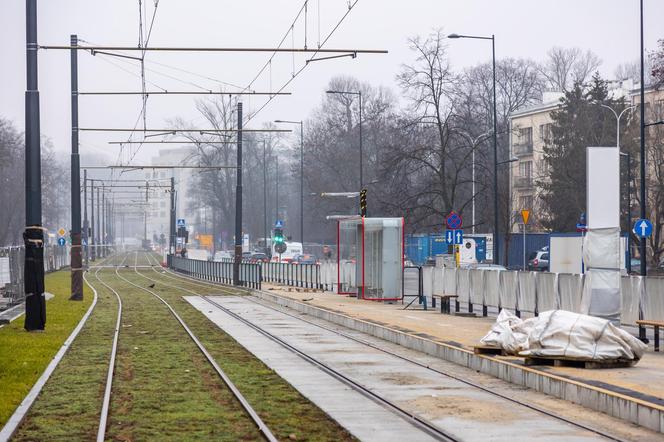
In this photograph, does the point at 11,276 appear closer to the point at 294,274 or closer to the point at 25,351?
the point at 25,351

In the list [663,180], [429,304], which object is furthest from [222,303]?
[663,180]

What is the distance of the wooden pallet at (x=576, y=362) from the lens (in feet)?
51.6

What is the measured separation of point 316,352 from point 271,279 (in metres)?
36.0

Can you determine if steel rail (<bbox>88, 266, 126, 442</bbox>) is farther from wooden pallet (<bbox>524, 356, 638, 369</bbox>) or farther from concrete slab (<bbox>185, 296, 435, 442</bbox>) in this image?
wooden pallet (<bbox>524, 356, 638, 369</bbox>)

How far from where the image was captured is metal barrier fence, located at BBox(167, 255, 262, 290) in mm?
49766

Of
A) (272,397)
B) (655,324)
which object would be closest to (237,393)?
(272,397)

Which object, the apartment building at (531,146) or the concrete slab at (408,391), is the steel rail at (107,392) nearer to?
the concrete slab at (408,391)

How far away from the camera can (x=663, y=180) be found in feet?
170

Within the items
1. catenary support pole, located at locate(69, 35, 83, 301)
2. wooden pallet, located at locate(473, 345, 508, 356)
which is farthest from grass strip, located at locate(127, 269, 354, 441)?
catenary support pole, located at locate(69, 35, 83, 301)

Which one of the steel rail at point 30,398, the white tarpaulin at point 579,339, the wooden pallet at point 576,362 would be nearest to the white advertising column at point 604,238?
the white tarpaulin at point 579,339

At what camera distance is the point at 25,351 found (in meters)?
19.8

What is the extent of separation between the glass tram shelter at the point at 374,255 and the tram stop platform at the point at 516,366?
2.04m

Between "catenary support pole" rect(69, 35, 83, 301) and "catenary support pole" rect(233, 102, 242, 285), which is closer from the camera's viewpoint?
"catenary support pole" rect(69, 35, 83, 301)

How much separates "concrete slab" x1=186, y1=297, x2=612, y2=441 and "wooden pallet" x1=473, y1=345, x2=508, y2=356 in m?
0.88
